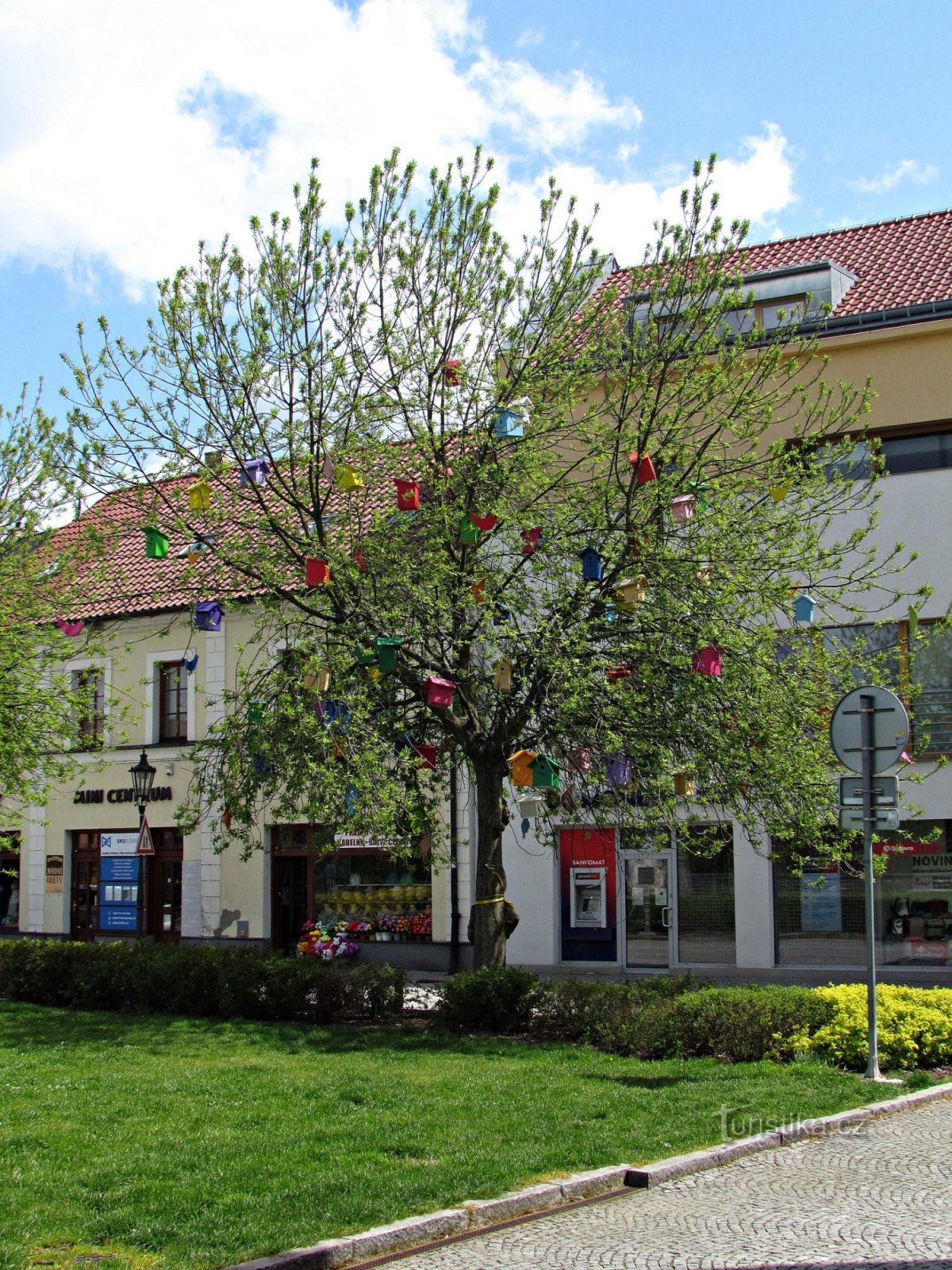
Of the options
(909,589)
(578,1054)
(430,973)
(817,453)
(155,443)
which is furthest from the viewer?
(430,973)

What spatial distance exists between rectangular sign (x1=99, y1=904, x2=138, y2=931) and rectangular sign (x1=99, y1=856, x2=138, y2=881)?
57 cm

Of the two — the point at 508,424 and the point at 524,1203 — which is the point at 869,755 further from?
the point at 524,1203

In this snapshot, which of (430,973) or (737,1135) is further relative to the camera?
(430,973)

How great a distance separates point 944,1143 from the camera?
783 centimetres

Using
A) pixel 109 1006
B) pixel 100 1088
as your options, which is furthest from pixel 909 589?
pixel 100 1088

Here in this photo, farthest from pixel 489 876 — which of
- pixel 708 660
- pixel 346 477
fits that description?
pixel 346 477

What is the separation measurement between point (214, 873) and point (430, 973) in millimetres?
5453

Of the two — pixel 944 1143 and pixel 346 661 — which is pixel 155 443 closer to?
pixel 346 661

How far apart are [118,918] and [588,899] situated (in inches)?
425

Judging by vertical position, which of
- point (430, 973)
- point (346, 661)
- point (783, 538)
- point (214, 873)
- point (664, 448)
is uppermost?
point (664, 448)

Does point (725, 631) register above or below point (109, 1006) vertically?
above

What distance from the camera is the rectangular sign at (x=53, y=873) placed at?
27.8 m

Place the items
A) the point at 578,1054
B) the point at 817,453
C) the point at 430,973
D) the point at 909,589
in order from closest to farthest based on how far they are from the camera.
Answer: the point at 578,1054, the point at 817,453, the point at 909,589, the point at 430,973

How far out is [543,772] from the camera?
1297 centimetres
